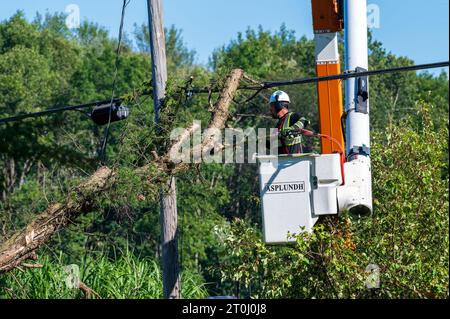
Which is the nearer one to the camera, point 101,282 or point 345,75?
point 345,75

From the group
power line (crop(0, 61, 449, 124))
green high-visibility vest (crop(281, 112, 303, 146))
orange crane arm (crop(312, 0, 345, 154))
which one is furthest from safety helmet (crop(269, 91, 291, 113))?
orange crane arm (crop(312, 0, 345, 154))

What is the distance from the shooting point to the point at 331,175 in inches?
497

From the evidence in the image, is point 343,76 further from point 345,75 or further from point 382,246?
point 382,246

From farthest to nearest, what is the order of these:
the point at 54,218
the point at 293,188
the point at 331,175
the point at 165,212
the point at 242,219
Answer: the point at 242,219 → the point at 165,212 → the point at 54,218 → the point at 331,175 → the point at 293,188

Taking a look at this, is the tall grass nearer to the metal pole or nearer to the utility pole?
the utility pole

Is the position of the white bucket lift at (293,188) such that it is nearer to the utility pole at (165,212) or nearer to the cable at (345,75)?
the cable at (345,75)

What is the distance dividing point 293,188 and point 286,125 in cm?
92

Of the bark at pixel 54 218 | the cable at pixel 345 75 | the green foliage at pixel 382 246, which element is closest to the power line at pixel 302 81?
the cable at pixel 345 75

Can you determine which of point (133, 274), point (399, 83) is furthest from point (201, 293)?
point (399, 83)

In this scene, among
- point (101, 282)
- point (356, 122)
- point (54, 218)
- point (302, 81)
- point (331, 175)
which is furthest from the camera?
point (101, 282)

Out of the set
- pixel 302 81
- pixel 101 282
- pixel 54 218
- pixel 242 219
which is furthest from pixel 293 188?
pixel 101 282

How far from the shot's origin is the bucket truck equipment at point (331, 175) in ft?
41.1

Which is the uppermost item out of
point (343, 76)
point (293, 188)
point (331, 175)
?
point (343, 76)

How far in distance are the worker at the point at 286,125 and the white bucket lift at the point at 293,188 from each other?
54 cm
